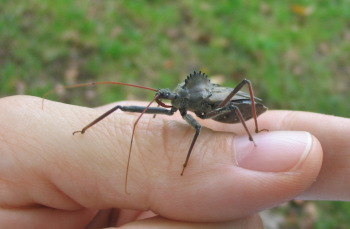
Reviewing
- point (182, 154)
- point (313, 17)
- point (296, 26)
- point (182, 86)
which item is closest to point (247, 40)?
point (296, 26)

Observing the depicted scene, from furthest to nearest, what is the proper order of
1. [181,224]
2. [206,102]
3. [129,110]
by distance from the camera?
[206,102] → [129,110] → [181,224]

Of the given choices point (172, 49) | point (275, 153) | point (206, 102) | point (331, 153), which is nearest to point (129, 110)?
point (206, 102)

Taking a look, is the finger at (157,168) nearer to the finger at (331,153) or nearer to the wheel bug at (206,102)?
the wheel bug at (206,102)

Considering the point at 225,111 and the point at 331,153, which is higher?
the point at 225,111

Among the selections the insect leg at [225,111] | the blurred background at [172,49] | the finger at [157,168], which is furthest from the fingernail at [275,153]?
the blurred background at [172,49]

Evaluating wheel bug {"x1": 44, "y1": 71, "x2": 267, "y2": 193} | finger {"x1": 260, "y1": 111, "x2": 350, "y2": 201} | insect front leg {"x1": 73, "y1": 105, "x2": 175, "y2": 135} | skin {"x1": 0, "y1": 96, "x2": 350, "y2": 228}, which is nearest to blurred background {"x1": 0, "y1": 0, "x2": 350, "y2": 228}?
finger {"x1": 260, "y1": 111, "x2": 350, "y2": 201}

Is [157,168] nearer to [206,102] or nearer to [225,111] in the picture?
[225,111]
